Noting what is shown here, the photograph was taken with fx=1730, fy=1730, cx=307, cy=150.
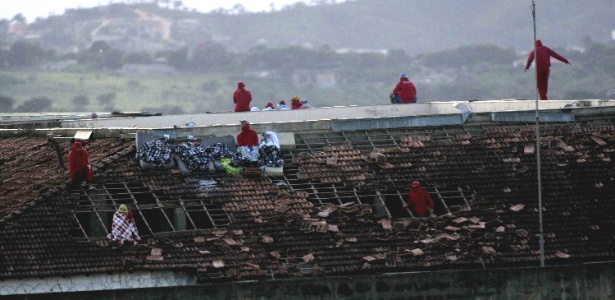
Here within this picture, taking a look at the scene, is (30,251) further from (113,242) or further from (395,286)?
(395,286)

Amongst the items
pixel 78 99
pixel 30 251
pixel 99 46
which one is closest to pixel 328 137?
pixel 30 251

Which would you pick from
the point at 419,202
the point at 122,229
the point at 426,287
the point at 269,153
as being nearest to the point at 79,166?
the point at 122,229

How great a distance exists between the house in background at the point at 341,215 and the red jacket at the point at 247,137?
101 cm

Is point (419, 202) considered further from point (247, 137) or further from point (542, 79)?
point (542, 79)

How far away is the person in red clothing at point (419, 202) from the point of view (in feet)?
123

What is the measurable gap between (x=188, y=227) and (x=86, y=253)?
2917 millimetres

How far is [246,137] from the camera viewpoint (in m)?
39.7

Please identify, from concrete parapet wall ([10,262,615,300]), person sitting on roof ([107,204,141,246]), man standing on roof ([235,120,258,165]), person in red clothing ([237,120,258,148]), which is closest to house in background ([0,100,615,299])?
concrete parapet wall ([10,262,615,300])

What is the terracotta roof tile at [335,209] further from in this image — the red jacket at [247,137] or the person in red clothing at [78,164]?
the red jacket at [247,137]

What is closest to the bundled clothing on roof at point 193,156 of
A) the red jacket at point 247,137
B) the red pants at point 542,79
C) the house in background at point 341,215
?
the house in background at point 341,215

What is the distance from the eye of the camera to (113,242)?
34906 mm

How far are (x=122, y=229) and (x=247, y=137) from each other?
18.2 feet

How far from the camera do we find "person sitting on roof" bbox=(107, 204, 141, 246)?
34969mm

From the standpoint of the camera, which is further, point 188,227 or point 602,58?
point 602,58
